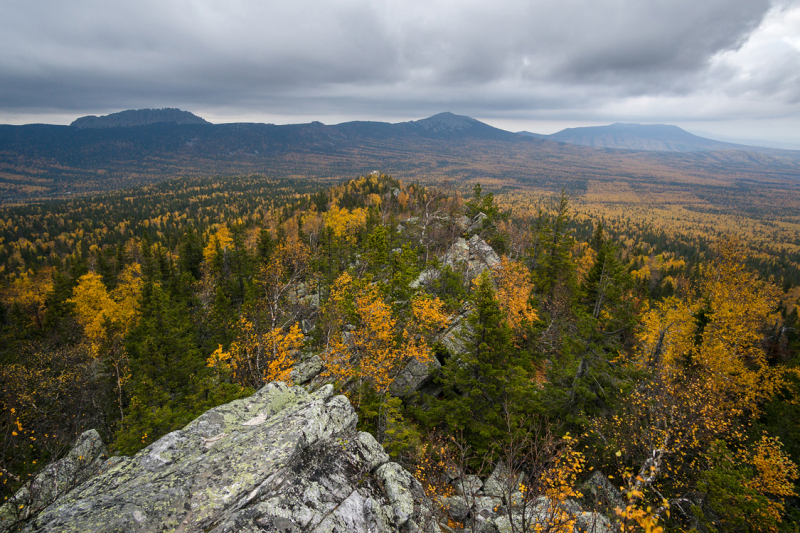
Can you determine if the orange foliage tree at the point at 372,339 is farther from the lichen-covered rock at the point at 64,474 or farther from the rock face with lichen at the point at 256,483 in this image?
the lichen-covered rock at the point at 64,474

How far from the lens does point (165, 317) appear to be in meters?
37.0

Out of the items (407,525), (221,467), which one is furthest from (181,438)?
(407,525)

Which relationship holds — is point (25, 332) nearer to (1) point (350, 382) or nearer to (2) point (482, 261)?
(1) point (350, 382)

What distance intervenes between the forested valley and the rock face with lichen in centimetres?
347

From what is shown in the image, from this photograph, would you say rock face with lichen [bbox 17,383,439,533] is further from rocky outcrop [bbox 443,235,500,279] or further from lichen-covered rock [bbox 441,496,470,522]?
rocky outcrop [bbox 443,235,500,279]

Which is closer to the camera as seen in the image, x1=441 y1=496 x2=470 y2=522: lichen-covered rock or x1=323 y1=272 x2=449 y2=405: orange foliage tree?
x1=441 y1=496 x2=470 y2=522: lichen-covered rock

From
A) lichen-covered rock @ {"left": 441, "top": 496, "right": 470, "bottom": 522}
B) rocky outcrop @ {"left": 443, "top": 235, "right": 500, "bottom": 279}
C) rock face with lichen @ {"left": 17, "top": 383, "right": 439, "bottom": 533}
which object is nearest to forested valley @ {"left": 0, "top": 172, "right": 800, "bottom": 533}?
lichen-covered rock @ {"left": 441, "top": 496, "right": 470, "bottom": 522}

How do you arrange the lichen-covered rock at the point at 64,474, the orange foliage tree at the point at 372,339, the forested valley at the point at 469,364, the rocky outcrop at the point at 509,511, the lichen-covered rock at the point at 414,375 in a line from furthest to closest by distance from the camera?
the lichen-covered rock at the point at 414,375, the orange foliage tree at the point at 372,339, the forested valley at the point at 469,364, the lichen-covered rock at the point at 64,474, the rocky outcrop at the point at 509,511

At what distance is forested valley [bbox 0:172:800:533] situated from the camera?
18047 millimetres

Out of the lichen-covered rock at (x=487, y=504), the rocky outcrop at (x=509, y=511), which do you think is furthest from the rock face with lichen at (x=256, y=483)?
the lichen-covered rock at (x=487, y=504)

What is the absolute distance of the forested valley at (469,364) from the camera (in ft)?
59.2

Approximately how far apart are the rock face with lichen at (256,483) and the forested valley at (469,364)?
3469 mm

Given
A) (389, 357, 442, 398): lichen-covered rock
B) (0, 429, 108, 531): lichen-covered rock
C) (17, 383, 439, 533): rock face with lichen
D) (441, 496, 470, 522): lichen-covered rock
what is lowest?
(389, 357, 442, 398): lichen-covered rock

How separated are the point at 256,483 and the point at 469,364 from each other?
1674 centimetres
